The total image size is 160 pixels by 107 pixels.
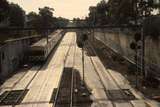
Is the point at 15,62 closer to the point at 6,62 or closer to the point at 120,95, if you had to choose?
the point at 6,62

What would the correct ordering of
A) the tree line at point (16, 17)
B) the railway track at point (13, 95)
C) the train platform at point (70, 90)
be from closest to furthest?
the train platform at point (70, 90), the railway track at point (13, 95), the tree line at point (16, 17)

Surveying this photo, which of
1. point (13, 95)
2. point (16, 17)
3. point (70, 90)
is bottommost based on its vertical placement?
point (13, 95)

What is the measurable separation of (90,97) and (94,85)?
535cm

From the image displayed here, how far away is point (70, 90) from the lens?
30391 mm

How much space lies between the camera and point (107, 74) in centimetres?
3959

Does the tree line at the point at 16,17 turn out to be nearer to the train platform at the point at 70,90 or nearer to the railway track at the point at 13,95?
the train platform at the point at 70,90

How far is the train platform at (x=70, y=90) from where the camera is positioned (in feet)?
84.5

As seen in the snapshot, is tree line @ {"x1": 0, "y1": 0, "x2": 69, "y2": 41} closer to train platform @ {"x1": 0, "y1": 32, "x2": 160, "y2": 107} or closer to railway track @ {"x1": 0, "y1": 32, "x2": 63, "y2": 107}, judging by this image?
train platform @ {"x1": 0, "y1": 32, "x2": 160, "y2": 107}

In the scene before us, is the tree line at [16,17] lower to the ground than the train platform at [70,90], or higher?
higher

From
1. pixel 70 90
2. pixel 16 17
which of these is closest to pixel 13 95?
pixel 70 90

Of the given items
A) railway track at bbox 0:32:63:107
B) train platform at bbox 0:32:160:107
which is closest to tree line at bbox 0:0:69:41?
train platform at bbox 0:32:160:107

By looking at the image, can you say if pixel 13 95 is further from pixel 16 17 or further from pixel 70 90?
pixel 16 17

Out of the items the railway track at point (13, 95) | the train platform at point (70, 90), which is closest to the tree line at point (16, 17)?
the train platform at point (70, 90)

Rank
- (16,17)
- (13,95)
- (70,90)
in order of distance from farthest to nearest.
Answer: (16,17)
(70,90)
(13,95)
